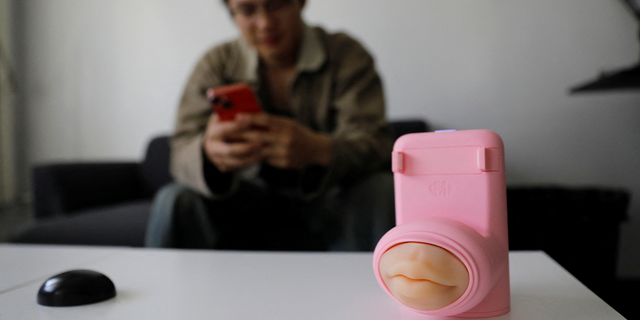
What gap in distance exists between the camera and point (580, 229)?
105 centimetres

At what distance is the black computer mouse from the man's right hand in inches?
17.1

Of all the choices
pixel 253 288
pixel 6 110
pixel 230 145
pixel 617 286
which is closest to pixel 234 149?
pixel 230 145

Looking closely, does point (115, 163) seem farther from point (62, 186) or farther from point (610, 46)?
point (610, 46)

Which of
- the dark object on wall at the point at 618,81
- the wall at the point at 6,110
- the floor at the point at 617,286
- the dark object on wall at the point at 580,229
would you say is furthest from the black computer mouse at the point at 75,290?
the wall at the point at 6,110

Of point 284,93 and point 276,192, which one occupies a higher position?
point 284,93

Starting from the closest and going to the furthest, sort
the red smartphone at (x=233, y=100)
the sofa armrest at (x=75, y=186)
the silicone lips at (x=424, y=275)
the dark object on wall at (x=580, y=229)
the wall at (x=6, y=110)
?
the silicone lips at (x=424, y=275) → the red smartphone at (x=233, y=100) → the dark object on wall at (x=580, y=229) → the sofa armrest at (x=75, y=186) → the wall at (x=6, y=110)

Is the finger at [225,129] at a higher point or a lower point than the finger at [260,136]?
higher

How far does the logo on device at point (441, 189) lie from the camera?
1.05 ft

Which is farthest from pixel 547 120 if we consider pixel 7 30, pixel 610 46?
pixel 7 30

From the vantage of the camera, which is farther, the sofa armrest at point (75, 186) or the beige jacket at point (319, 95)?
the sofa armrest at point (75, 186)

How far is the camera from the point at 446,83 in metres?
1.53

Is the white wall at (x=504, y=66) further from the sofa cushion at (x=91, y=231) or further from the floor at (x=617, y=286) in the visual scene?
the sofa cushion at (x=91, y=231)

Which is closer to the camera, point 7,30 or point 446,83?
point 446,83

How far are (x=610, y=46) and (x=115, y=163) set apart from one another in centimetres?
168
